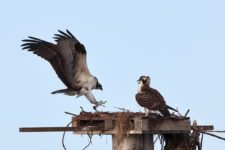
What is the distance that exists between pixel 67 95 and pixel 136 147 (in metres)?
5.06

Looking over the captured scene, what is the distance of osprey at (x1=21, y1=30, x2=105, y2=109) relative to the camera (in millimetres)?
12172

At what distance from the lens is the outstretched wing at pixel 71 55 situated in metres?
12.3

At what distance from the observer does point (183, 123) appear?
314 inches

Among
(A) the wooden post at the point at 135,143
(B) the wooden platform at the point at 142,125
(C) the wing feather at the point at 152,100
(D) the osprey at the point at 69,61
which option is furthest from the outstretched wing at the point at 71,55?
(A) the wooden post at the point at 135,143

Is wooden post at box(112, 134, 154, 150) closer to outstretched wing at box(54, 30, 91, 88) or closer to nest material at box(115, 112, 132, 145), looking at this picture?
nest material at box(115, 112, 132, 145)

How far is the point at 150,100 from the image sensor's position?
958 cm

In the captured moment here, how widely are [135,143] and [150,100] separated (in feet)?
6.64

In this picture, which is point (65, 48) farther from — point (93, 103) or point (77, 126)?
point (77, 126)

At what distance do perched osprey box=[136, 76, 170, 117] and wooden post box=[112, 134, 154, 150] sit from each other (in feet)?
3.34

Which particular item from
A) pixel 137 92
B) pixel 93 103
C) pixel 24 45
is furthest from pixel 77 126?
pixel 24 45

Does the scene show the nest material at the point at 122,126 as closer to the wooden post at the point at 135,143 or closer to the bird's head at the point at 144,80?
the wooden post at the point at 135,143

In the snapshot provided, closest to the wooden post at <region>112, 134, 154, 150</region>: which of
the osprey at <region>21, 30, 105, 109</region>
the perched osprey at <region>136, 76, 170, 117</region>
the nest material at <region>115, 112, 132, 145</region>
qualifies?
the nest material at <region>115, 112, 132, 145</region>

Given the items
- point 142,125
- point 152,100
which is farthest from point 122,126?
point 152,100

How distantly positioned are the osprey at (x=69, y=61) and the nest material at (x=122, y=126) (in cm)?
396
